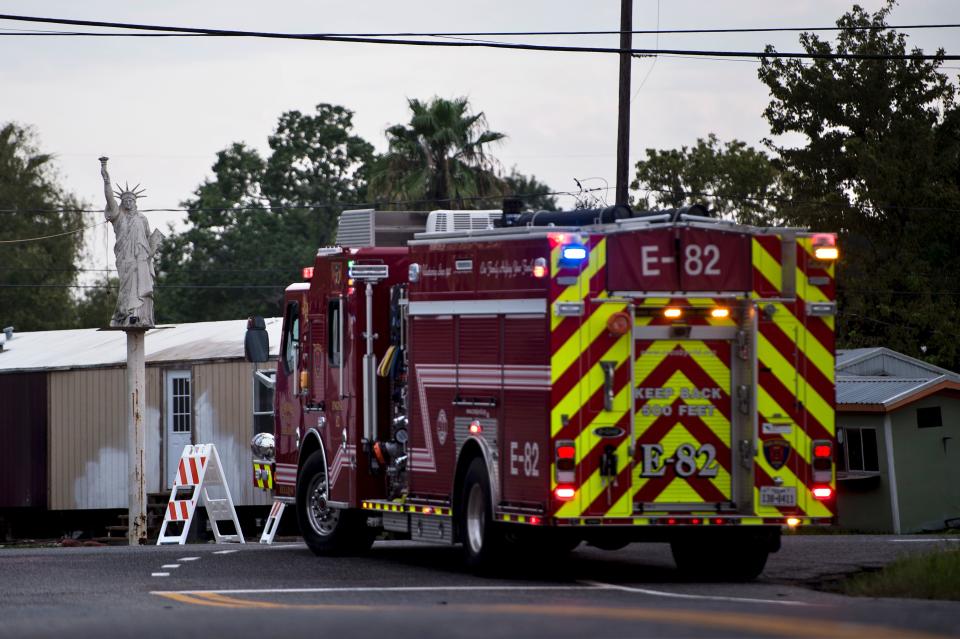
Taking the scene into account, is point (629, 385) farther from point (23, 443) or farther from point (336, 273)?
point (23, 443)

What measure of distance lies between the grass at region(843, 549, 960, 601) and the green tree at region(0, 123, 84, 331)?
52642 millimetres

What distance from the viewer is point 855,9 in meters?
46.2

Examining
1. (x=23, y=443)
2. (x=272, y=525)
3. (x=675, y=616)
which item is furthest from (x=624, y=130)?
(x=675, y=616)

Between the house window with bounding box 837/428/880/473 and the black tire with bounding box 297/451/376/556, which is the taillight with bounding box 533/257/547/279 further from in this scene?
the house window with bounding box 837/428/880/473

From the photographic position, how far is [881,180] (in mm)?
43094

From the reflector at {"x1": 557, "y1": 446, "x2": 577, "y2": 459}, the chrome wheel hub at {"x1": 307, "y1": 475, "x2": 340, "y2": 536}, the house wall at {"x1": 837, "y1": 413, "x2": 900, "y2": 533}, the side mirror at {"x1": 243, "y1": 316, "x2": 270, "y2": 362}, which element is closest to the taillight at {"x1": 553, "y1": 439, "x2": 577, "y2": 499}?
the reflector at {"x1": 557, "y1": 446, "x2": 577, "y2": 459}

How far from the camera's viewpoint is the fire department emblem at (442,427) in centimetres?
1509

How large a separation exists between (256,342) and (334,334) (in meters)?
1.72

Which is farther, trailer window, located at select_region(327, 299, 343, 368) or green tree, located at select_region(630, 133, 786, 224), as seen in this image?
green tree, located at select_region(630, 133, 786, 224)

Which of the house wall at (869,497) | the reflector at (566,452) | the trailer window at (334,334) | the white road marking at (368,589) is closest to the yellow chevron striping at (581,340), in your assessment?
the reflector at (566,452)

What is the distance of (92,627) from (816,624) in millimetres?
4238

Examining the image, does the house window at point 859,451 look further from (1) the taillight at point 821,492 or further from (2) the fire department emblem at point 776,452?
(2) the fire department emblem at point 776,452

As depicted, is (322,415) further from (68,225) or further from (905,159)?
(68,225)

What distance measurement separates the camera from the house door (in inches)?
1305
